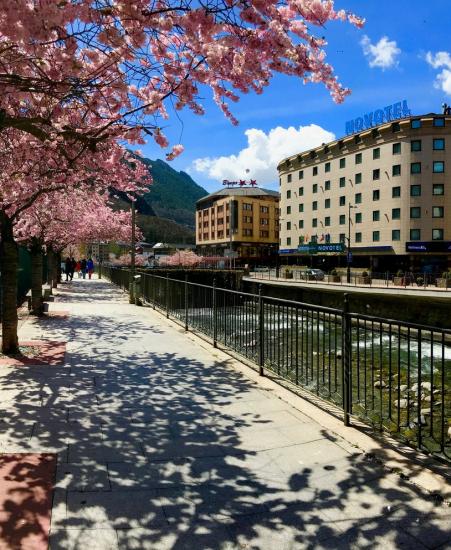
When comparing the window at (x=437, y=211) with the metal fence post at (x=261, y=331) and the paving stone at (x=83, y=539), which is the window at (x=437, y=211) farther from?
the paving stone at (x=83, y=539)

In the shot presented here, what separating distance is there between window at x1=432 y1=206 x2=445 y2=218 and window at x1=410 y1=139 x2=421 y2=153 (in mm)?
6578

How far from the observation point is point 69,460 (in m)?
4.20

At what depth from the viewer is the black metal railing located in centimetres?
481

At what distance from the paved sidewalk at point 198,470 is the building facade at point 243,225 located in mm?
83347

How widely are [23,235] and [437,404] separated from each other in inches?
547

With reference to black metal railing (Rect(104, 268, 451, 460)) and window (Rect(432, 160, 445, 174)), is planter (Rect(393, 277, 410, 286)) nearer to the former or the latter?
window (Rect(432, 160, 445, 174))

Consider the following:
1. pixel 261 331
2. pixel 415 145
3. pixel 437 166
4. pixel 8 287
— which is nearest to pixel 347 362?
pixel 261 331

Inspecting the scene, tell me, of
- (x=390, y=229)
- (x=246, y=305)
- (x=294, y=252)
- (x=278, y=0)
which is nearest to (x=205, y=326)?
(x=246, y=305)

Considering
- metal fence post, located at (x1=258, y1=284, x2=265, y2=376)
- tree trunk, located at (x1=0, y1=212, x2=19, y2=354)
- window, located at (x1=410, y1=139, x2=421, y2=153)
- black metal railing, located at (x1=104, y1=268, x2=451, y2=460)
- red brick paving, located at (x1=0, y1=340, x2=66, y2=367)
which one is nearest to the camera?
black metal railing, located at (x1=104, y1=268, x2=451, y2=460)

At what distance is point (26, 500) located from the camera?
3488mm

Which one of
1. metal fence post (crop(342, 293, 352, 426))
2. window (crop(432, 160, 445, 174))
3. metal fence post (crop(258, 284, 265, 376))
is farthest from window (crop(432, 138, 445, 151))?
metal fence post (crop(342, 293, 352, 426))

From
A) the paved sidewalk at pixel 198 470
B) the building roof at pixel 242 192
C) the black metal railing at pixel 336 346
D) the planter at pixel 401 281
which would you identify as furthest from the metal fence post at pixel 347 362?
the building roof at pixel 242 192

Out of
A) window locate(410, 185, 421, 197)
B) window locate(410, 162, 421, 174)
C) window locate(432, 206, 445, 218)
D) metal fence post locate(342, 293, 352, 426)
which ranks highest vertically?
window locate(410, 162, 421, 174)

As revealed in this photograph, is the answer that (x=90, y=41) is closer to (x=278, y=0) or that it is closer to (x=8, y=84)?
(x=8, y=84)
